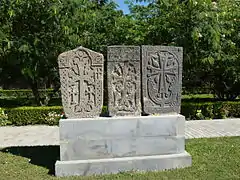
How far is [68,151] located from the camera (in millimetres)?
5508

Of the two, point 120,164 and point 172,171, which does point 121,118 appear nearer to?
point 120,164

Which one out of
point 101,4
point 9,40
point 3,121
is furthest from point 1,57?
point 101,4

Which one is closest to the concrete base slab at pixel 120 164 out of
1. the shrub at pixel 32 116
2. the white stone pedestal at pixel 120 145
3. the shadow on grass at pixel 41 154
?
the white stone pedestal at pixel 120 145

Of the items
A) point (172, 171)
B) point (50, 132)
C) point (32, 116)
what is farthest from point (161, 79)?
point (32, 116)

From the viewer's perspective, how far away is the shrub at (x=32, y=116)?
1130 cm

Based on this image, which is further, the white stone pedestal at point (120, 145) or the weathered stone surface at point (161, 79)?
the weathered stone surface at point (161, 79)

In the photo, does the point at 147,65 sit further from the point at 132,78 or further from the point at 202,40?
the point at 202,40

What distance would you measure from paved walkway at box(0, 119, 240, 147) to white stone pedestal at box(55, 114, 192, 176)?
290 cm

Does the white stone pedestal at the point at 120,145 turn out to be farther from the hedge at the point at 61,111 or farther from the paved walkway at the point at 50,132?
the hedge at the point at 61,111

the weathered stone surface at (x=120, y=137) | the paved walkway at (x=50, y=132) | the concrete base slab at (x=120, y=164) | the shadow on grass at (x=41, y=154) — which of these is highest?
the weathered stone surface at (x=120, y=137)

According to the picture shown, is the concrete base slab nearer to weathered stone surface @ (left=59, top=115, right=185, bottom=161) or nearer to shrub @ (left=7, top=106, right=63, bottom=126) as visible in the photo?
weathered stone surface @ (left=59, top=115, right=185, bottom=161)

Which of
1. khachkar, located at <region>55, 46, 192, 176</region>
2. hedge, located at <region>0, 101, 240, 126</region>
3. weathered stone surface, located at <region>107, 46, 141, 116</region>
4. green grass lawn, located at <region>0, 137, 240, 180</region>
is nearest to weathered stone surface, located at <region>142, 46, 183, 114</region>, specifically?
khachkar, located at <region>55, 46, 192, 176</region>

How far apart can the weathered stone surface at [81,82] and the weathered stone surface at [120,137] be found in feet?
0.73

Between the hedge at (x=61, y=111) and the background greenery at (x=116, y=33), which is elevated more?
the background greenery at (x=116, y=33)
